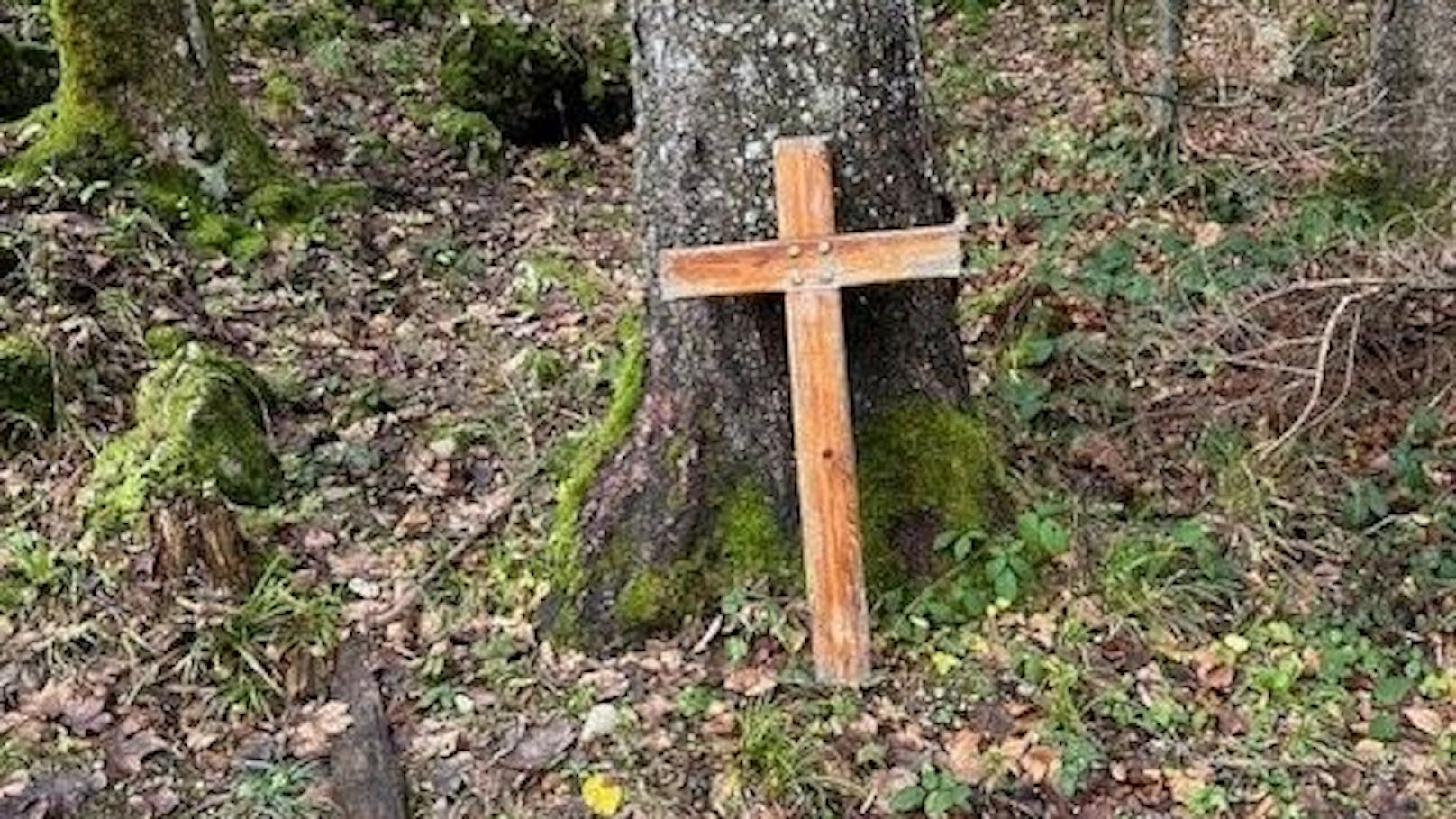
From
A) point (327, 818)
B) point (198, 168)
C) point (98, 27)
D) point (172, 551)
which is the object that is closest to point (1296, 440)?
point (327, 818)

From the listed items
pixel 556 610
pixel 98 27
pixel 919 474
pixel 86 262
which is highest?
pixel 98 27

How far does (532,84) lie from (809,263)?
229 inches

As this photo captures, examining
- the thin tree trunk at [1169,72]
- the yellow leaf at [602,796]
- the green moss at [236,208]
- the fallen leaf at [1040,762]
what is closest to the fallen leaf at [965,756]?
the fallen leaf at [1040,762]

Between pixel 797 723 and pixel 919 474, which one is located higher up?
pixel 919 474

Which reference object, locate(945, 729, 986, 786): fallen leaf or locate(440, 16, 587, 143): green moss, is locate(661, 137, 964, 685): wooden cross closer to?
locate(945, 729, 986, 786): fallen leaf

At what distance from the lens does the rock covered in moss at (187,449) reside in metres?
4.81

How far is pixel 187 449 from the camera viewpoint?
496 cm

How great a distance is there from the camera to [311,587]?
15.4 ft

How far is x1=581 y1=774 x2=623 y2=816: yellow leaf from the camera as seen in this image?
370cm

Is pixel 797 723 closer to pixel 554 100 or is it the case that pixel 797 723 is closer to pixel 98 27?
pixel 98 27

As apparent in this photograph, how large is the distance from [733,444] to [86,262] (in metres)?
3.56

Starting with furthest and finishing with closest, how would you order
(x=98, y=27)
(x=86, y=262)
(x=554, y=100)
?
(x=554, y=100)
(x=98, y=27)
(x=86, y=262)

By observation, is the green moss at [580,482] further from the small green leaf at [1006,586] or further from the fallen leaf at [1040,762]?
the fallen leaf at [1040,762]

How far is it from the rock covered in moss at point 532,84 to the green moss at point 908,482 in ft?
17.9
